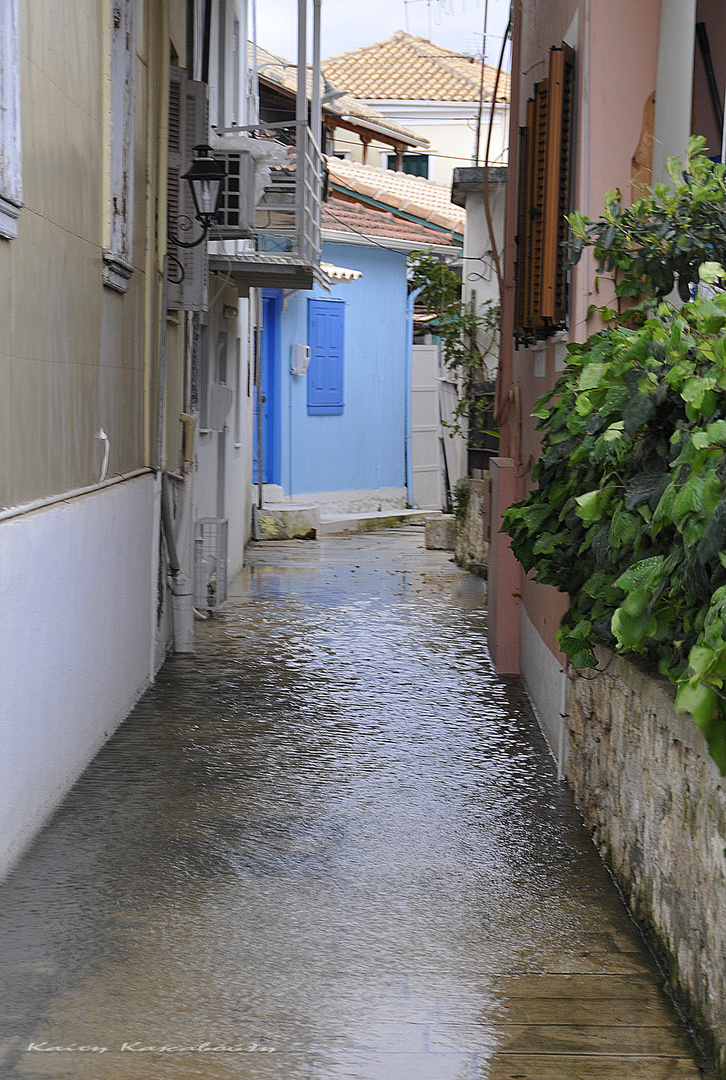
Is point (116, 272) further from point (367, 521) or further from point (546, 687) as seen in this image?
point (367, 521)

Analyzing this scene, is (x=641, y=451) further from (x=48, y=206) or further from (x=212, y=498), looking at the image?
(x=212, y=498)

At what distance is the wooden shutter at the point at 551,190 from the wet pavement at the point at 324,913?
7.36ft

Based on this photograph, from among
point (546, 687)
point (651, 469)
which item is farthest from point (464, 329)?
point (651, 469)

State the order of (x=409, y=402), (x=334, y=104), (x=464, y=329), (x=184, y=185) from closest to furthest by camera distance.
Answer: (x=184, y=185) < (x=464, y=329) < (x=409, y=402) < (x=334, y=104)

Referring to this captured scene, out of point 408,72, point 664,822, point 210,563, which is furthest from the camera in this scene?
point 408,72

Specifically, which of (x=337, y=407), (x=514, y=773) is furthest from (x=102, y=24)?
(x=337, y=407)

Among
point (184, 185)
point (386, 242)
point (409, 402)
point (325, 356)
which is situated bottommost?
point (409, 402)

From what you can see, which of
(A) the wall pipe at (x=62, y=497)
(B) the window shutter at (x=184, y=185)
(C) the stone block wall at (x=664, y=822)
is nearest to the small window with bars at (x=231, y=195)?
(B) the window shutter at (x=184, y=185)

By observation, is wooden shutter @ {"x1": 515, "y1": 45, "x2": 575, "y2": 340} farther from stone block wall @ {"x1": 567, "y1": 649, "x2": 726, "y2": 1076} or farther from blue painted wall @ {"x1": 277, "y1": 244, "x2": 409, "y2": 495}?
blue painted wall @ {"x1": 277, "y1": 244, "x2": 409, "y2": 495}

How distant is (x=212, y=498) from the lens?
11.1 m

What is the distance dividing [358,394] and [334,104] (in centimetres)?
724

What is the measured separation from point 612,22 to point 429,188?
65.5 feet

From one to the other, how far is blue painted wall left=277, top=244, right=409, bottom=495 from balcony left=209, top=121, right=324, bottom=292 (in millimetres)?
5170

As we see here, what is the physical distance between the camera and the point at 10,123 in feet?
13.3
